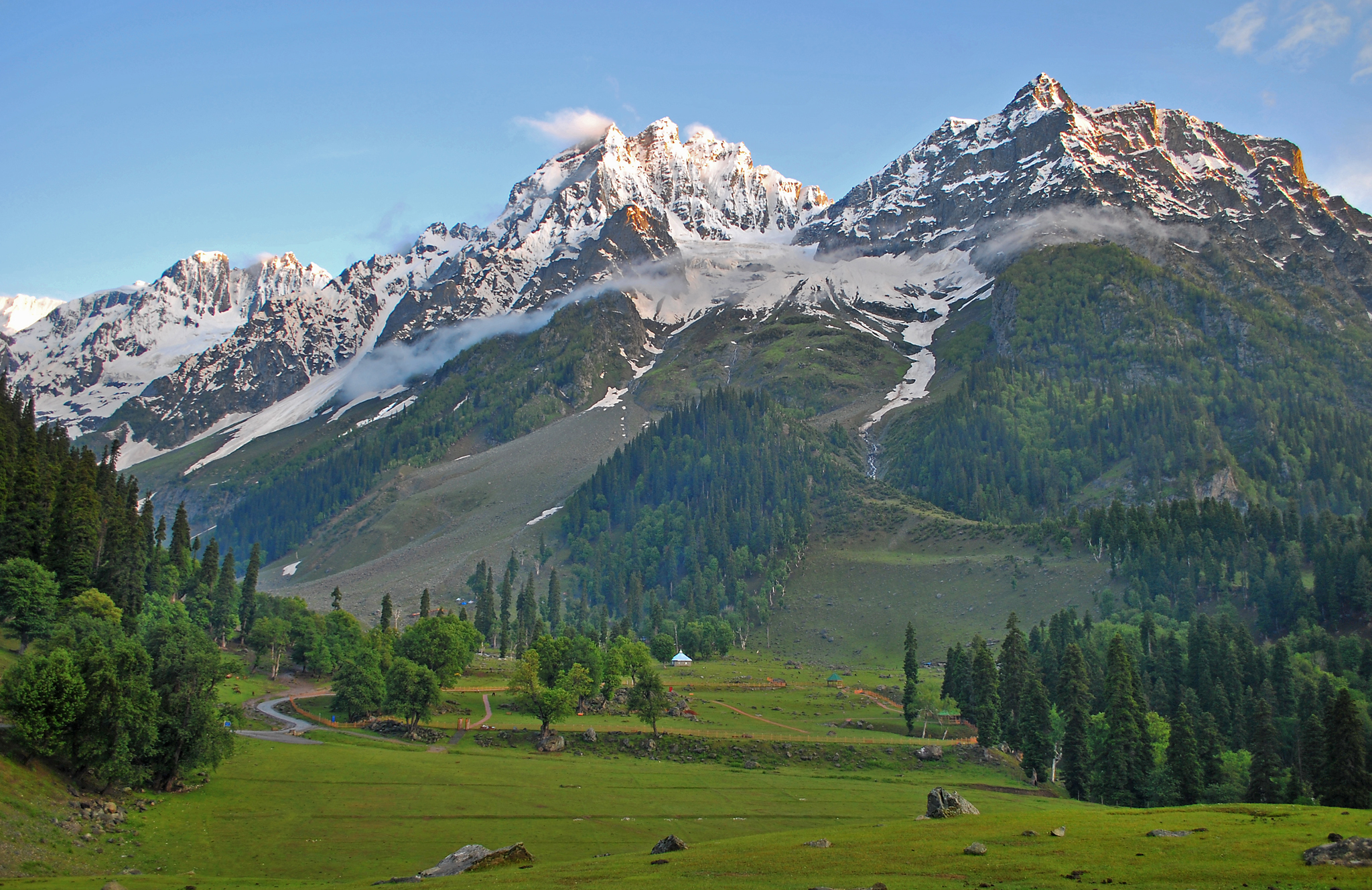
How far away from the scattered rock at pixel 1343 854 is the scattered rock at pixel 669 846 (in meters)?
26.9

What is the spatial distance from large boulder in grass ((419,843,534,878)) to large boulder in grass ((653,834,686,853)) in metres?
6.33

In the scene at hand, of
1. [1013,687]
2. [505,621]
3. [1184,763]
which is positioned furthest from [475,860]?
[505,621]

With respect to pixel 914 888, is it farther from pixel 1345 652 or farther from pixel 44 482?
pixel 1345 652

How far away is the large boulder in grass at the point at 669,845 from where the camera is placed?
4641 cm

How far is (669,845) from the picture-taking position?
46750mm

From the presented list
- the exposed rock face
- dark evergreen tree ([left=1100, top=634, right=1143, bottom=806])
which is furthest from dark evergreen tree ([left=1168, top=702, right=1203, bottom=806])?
the exposed rock face

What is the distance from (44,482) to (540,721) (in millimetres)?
65879

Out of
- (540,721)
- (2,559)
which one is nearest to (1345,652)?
(540,721)

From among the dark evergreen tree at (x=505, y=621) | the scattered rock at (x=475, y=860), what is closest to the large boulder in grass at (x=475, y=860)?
the scattered rock at (x=475, y=860)

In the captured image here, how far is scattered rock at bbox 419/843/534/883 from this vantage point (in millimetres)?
42406

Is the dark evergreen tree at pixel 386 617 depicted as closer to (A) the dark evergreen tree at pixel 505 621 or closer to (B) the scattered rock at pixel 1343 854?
(A) the dark evergreen tree at pixel 505 621

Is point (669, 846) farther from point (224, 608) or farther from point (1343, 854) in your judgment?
point (224, 608)

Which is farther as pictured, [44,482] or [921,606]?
[921,606]

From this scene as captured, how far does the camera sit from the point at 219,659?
2867 inches
